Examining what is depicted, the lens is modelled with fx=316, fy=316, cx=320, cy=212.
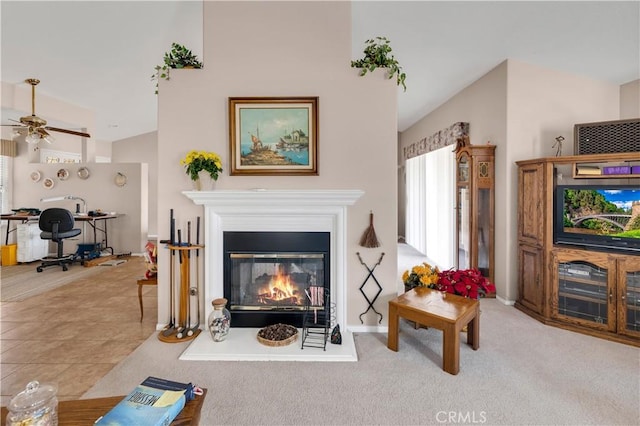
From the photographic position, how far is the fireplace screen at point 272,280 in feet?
9.91

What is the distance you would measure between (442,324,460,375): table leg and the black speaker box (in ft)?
7.71

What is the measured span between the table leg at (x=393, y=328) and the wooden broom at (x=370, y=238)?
571mm

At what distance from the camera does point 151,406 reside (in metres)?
1.20

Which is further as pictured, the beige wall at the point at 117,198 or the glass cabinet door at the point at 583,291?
the beige wall at the point at 117,198

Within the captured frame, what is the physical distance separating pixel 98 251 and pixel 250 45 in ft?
17.5

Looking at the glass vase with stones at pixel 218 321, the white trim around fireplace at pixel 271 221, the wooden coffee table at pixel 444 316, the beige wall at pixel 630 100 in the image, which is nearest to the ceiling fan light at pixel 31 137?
the white trim around fireplace at pixel 271 221

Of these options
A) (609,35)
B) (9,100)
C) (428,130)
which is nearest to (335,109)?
(609,35)

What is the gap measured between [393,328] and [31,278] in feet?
17.7

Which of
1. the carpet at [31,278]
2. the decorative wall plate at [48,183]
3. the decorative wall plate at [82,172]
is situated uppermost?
the decorative wall plate at [82,172]

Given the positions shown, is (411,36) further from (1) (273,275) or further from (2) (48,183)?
(2) (48,183)

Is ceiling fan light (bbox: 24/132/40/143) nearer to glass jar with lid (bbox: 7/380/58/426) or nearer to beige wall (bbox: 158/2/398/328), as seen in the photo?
beige wall (bbox: 158/2/398/328)

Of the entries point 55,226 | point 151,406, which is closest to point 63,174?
point 55,226

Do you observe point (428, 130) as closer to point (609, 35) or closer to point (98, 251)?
point (609, 35)

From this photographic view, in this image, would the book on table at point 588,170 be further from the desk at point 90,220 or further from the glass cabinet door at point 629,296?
the desk at point 90,220
